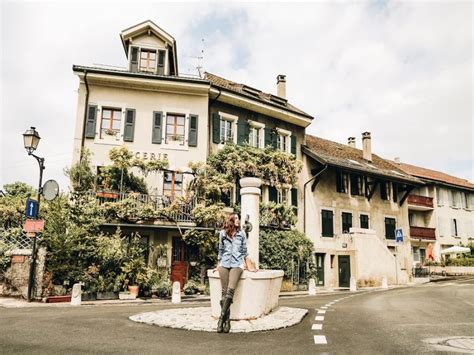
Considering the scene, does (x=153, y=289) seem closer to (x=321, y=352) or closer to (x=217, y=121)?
(x=217, y=121)

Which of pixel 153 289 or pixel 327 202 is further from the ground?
pixel 327 202

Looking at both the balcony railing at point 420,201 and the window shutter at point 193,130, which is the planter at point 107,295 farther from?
the balcony railing at point 420,201

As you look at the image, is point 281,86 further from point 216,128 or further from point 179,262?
point 179,262

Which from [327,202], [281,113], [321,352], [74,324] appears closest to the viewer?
[321,352]

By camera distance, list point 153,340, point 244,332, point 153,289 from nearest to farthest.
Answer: point 153,340 < point 244,332 < point 153,289

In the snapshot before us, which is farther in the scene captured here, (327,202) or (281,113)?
(327,202)

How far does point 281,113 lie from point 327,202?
21.9 ft

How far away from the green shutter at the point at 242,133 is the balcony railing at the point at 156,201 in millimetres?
5029

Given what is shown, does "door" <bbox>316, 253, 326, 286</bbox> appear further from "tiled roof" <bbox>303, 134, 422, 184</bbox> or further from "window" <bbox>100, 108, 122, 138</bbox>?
"window" <bbox>100, 108, 122, 138</bbox>

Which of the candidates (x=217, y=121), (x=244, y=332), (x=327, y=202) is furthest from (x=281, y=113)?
(x=244, y=332)

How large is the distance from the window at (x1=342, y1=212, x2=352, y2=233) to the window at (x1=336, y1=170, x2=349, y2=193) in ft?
5.28

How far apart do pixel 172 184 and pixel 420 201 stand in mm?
25986

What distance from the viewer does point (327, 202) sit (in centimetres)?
2761

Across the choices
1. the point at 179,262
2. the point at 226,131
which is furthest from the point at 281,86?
the point at 179,262
